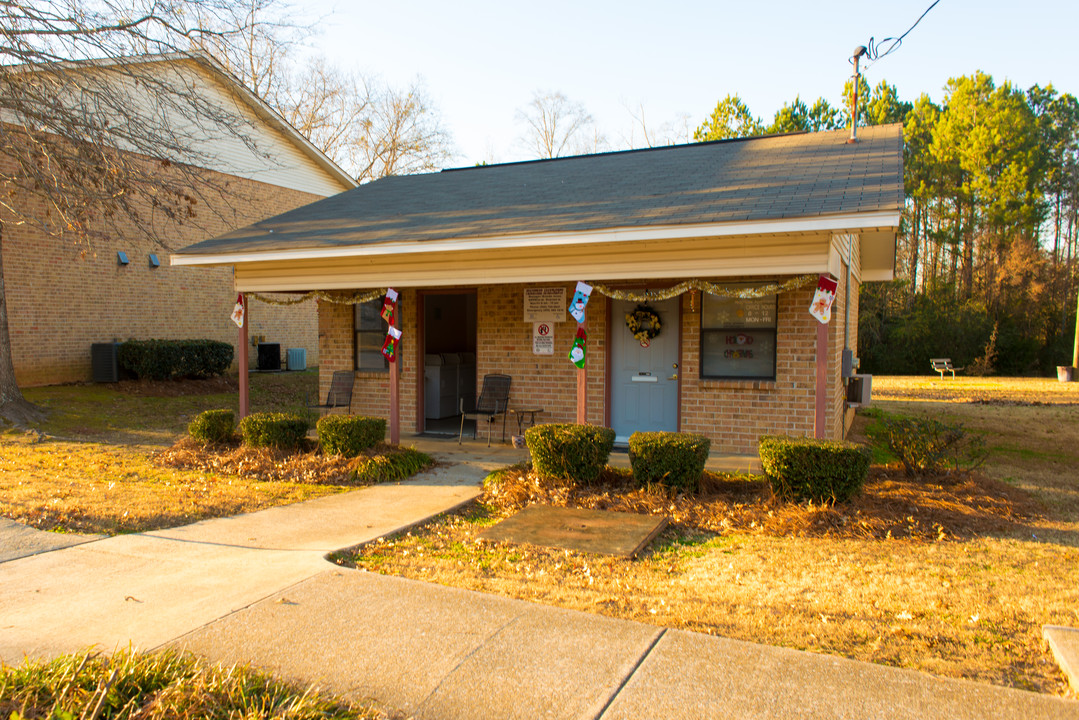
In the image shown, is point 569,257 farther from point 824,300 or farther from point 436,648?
point 436,648

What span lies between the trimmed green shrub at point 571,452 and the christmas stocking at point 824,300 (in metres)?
2.35

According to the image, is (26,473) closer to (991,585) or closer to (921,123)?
(991,585)

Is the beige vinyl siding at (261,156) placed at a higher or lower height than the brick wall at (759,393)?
higher

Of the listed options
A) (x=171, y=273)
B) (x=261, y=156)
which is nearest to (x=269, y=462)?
(x=171, y=273)

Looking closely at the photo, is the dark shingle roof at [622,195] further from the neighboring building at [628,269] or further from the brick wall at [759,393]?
the brick wall at [759,393]

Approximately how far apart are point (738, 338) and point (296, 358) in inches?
632

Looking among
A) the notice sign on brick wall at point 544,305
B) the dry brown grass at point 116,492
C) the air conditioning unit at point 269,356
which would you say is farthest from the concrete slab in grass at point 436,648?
the air conditioning unit at point 269,356

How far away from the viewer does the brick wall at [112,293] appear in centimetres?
1540

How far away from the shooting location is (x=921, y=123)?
1356 inches

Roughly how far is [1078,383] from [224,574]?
28.6 m

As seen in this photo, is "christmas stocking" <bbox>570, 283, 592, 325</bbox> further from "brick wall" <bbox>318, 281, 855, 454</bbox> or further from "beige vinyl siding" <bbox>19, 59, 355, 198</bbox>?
"beige vinyl siding" <bbox>19, 59, 355, 198</bbox>

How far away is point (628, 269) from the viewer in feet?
27.0

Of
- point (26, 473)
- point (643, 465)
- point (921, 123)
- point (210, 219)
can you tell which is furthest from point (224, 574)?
point (921, 123)

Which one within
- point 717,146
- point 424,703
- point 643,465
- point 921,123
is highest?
point 921,123
